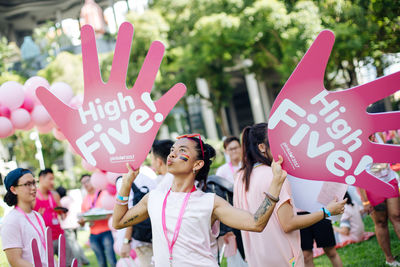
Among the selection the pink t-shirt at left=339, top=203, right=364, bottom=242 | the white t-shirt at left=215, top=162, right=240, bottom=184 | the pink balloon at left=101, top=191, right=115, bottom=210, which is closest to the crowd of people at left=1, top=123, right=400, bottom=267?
the white t-shirt at left=215, top=162, right=240, bottom=184

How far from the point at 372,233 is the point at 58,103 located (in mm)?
5078

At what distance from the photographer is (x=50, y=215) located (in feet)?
16.9

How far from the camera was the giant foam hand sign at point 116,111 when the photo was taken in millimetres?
2891

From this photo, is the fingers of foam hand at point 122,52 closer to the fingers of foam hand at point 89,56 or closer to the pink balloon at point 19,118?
the fingers of foam hand at point 89,56

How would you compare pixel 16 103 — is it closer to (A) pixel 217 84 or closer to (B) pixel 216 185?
(B) pixel 216 185

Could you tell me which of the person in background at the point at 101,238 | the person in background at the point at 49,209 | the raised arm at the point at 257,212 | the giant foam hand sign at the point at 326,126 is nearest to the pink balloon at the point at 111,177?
the person in background at the point at 101,238

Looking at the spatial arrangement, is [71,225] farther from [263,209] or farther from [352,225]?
[263,209]

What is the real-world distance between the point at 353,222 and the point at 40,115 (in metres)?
4.54

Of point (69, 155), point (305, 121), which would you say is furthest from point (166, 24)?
point (305, 121)

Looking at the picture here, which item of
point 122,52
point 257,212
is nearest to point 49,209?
point 122,52

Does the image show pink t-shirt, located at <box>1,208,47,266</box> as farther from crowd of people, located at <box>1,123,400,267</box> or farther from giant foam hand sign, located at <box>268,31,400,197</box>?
giant foam hand sign, located at <box>268,31,400,197</box>

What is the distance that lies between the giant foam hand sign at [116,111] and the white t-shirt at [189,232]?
0.46 meters

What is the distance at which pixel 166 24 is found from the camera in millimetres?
21047

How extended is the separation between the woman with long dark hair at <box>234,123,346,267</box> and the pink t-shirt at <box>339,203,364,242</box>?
142 inches
